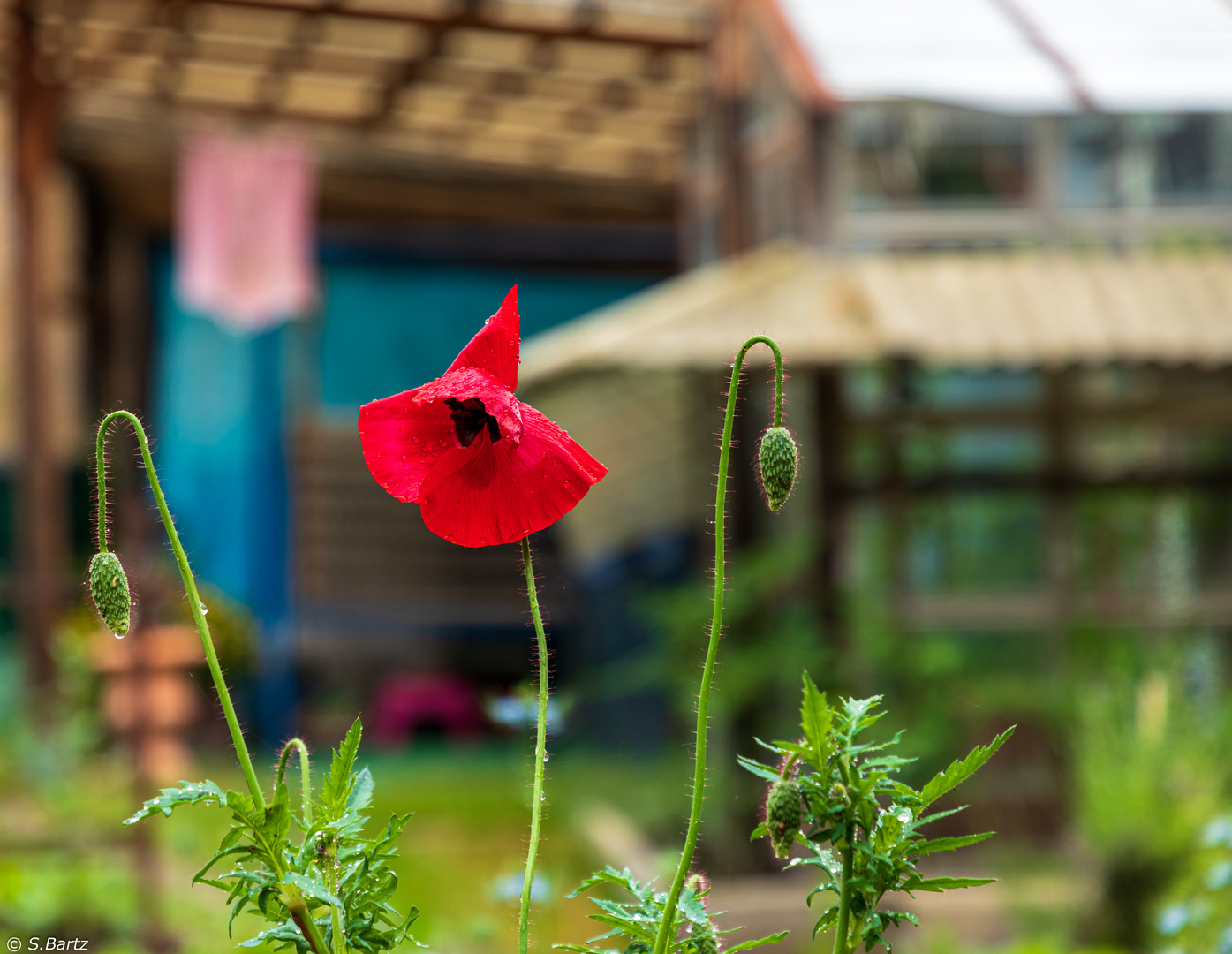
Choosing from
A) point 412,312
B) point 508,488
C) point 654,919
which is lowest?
point 654,919

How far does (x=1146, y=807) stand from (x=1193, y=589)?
1.58 metres

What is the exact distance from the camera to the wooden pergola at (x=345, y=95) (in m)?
6.01

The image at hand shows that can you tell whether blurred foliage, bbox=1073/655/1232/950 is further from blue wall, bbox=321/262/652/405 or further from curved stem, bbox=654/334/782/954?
blue wall, bbox=321/262/652/405

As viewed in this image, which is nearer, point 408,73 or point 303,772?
point 303,772

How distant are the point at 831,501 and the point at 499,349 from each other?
14.4ft

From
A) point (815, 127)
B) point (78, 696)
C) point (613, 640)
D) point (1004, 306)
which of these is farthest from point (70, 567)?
point (1004, 306)

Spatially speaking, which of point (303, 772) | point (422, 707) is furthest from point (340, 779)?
point (422, 707)

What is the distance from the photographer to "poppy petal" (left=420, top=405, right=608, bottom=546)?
712 millimetres

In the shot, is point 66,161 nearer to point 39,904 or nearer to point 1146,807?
point 39,904

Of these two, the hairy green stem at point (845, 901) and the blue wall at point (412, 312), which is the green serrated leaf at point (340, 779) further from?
the blue wall at point (412, 312)

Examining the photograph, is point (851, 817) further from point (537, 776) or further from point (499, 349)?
point (499, 349)

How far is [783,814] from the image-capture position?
68 cm

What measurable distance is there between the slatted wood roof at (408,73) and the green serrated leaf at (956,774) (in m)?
5.43

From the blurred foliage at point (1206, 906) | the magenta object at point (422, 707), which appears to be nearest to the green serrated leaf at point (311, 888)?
the blurred foliage at point (1206, 906)
